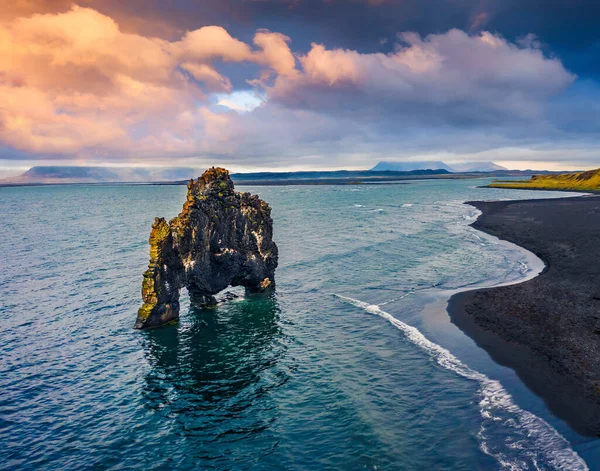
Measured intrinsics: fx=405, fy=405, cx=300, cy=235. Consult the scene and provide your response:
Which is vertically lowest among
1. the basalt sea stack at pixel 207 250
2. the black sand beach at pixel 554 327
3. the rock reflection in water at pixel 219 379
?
the rock reflection in water at pixel 219 379

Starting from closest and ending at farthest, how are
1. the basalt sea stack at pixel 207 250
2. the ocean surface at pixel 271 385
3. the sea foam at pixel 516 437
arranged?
the sea foam at pixel 516 437
the ocean surface at pixel 271 385
the basalt sea stack at pixel 207 250

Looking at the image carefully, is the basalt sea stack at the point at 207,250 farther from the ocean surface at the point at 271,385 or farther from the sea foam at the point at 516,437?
the sea foam at the point at 516,437

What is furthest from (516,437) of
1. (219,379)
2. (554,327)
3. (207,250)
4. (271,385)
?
(207,250)

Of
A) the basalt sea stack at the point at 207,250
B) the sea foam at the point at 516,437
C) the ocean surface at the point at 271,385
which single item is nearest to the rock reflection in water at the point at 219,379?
Answer: the ocean surface at the point at 271,385

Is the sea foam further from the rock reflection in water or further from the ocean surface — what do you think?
the rock reflection in water

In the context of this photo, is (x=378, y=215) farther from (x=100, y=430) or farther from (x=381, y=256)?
(x=100, y=430)

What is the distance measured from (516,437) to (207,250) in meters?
34.9

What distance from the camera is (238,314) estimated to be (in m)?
45.2

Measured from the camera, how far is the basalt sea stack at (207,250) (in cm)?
4178

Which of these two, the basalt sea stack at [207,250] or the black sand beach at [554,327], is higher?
the basalt sea stack at [207,250]

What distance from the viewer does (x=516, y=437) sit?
23.4 m

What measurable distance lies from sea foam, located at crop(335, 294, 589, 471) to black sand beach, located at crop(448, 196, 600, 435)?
7.16ft

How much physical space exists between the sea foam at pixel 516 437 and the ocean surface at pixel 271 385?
94 mm

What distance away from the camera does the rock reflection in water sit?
948 inches
